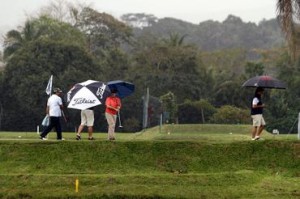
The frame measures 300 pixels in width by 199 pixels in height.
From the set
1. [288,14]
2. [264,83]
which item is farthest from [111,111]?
[288,14]

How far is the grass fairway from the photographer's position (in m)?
14.2

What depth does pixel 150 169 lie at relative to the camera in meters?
16.2

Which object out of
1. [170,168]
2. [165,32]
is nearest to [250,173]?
[170,168]

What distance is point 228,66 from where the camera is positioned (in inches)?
3041

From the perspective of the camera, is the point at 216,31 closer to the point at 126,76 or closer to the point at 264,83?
the point at 126,76

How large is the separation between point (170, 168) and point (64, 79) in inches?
1510

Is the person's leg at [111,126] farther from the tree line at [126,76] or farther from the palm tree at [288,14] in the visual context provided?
the tree line at [126,76]

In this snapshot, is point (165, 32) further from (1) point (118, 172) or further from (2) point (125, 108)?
(1) point (118, 172)

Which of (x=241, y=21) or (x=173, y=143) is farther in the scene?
(x=241, y=21)

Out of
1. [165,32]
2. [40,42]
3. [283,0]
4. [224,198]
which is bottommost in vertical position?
[224,198]

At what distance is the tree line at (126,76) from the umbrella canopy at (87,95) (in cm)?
2697

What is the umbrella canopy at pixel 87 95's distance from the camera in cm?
2025

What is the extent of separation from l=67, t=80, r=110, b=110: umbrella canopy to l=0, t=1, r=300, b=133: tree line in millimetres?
26975

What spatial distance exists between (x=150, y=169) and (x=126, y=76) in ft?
151
